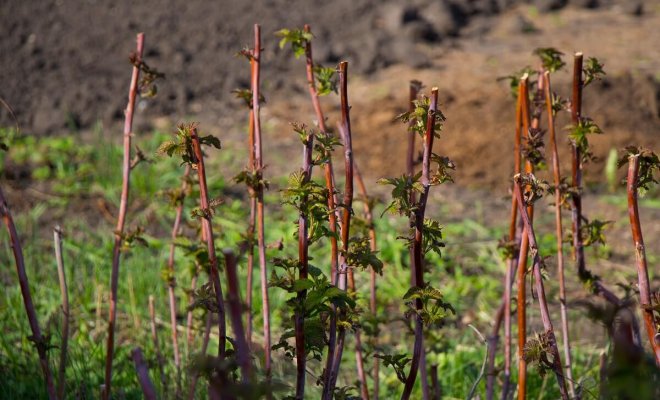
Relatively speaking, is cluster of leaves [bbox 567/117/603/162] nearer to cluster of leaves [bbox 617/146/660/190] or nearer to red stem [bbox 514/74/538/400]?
red stem [bbox 514/74/538/400]

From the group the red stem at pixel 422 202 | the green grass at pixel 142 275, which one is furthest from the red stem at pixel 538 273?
the green grass at pixel 142 275

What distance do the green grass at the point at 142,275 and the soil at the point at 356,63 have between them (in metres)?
0.60

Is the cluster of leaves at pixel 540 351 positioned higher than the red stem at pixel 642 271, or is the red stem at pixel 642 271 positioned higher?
the red stem at pixel 642 271

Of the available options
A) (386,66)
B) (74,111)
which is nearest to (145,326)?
(74,111)

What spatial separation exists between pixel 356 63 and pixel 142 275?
3568 mm

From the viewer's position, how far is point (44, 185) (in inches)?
192

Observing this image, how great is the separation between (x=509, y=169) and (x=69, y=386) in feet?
10.3

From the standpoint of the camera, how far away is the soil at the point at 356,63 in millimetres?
5477

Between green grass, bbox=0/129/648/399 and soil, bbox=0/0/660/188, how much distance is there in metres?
0.60

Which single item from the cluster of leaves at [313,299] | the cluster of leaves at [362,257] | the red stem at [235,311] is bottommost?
the red stem at [235,311]

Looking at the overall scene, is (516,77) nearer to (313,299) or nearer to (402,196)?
(402,196)

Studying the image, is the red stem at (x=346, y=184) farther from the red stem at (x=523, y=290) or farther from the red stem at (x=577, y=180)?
the red stem at (x=577, y=180)

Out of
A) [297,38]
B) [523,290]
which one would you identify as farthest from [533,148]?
[297,38]

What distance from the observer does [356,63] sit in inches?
267
